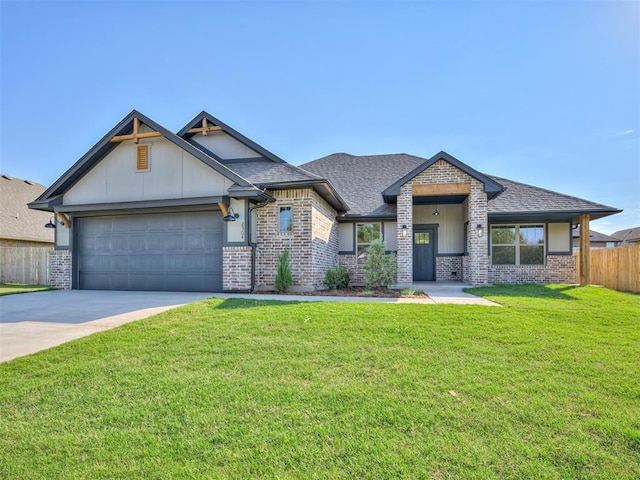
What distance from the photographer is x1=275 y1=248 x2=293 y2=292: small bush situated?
1004 centimetres

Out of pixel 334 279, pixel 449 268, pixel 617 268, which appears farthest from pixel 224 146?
pixel 617 268

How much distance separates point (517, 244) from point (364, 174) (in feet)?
25.2

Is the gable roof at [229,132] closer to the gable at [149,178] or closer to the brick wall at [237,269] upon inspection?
the gable at [149,178]

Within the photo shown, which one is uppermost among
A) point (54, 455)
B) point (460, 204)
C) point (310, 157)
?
point (310, 157)

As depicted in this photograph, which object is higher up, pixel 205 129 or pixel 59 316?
pixel 205 129

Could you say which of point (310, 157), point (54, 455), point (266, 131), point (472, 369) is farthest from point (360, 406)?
point (310, 157)

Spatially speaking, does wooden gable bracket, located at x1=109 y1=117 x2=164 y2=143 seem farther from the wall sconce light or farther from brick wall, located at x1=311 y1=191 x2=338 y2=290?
brick wall, located at x1=311 y1=191 x2=338 y2=290

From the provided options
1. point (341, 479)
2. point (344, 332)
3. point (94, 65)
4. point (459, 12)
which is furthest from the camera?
point (94, 65)

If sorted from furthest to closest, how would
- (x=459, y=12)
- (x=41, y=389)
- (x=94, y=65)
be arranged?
(x=94, y=65), (x=459, y=12), (x=41, y=389)

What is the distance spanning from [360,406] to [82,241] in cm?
1222

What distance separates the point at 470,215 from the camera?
40.1 ft

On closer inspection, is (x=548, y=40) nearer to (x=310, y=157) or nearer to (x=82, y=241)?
(x=310, y=157)

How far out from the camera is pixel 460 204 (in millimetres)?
14703

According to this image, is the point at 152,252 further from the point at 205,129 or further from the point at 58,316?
the point at 205,129
